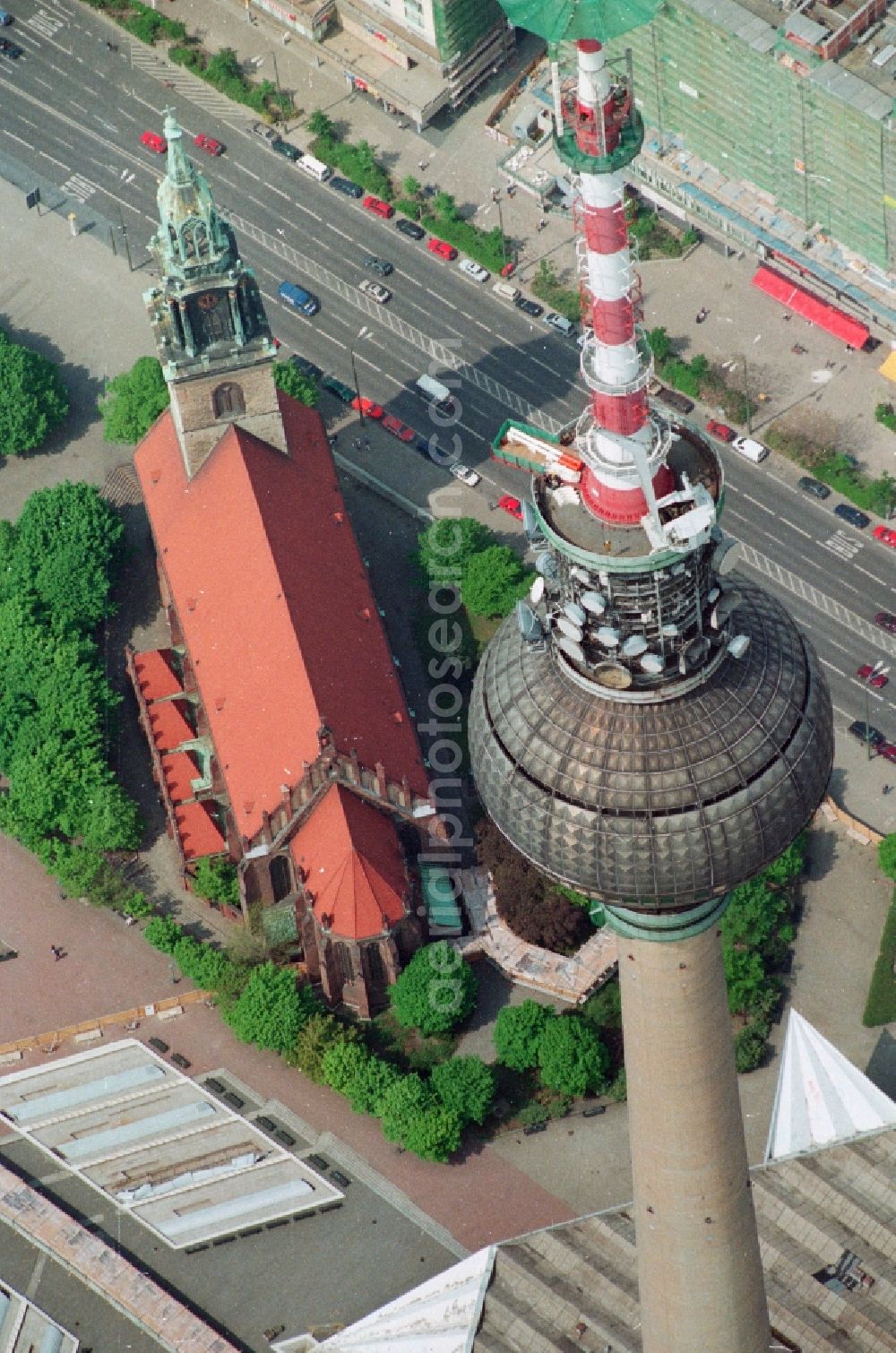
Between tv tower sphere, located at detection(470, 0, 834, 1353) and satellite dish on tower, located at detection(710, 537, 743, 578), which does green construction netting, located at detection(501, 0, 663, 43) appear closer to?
tv tower sphere, located at detection(470, 0, 834, 1353)

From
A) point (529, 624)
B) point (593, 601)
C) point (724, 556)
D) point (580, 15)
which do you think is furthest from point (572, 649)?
point (580, 15)

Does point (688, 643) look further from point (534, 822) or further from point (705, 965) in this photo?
point (705, 965)

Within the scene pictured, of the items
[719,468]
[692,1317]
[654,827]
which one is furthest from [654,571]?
[692,1317]

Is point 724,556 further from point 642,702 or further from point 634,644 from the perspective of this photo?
point 642,702

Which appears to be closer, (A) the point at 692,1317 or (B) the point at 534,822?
(B) the point at 534,822

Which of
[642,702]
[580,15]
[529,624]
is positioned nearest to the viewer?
[580,15]

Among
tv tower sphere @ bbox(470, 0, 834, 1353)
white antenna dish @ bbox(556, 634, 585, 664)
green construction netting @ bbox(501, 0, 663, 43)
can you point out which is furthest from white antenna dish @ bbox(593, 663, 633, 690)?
green construction netting @ bbox(501, 0, 663, 43)
